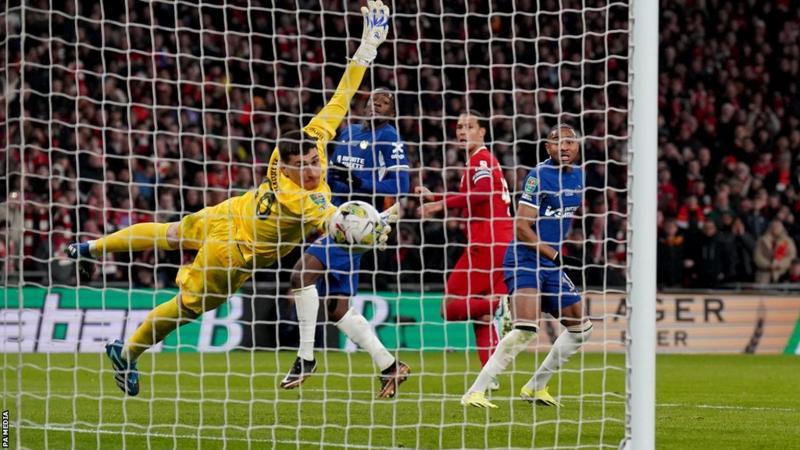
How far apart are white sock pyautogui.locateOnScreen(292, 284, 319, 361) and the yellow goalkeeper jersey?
97 cm

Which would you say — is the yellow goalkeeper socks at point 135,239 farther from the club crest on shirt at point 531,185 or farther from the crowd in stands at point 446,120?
the crowd in stands at point 446,120

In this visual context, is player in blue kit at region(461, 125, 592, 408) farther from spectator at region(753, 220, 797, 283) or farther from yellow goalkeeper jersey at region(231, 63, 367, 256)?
spectator at region(753, 220, 797, 283)

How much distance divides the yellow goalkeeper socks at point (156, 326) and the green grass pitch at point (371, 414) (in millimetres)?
290

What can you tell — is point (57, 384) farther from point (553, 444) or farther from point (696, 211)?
point (696, 211)

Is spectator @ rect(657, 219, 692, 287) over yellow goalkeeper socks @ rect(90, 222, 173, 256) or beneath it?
beneath

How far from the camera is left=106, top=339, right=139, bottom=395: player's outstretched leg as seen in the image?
28.0 ft

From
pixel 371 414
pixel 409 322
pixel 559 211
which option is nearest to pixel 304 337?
pixel 371 414

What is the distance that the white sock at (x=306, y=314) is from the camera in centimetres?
950

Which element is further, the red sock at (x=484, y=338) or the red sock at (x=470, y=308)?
the red sock at (x=470, y=308)

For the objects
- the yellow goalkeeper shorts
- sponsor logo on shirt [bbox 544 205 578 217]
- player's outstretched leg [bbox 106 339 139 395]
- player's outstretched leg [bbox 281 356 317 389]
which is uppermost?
sponsor logo on shirt [bbox 544 205 578 217]

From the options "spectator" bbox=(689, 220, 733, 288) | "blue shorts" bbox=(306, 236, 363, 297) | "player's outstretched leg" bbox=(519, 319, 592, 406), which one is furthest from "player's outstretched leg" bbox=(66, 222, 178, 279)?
"spectator" bbox=(689, 220, 733, 288)

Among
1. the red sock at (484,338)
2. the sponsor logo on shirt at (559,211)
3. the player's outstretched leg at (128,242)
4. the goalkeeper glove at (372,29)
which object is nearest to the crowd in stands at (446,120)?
the red sock at (484,338)

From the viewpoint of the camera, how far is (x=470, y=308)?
10.7 meters

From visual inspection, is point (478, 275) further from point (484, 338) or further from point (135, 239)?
point (135, 239)
